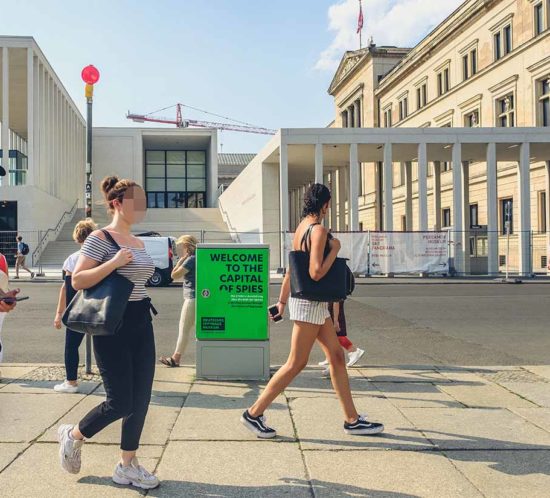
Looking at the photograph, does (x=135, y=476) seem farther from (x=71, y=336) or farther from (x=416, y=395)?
(x=416, y=395)

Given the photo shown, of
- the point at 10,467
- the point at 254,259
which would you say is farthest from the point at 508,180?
the point at 10,467

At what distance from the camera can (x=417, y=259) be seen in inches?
1019

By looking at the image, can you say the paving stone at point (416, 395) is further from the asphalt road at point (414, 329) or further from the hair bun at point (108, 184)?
the hair bun at point (108, 184)

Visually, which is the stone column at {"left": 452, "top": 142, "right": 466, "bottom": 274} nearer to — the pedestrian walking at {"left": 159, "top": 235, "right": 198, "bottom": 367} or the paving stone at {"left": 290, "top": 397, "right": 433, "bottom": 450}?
the pedestrian walking at {"left": 159, "top": 235, "right": 198, "bottom": 367}

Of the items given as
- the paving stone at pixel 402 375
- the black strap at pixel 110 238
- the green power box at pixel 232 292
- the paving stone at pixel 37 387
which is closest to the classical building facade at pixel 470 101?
the paving stone at pixel 402 375

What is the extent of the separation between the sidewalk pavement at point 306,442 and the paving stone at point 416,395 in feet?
0.06

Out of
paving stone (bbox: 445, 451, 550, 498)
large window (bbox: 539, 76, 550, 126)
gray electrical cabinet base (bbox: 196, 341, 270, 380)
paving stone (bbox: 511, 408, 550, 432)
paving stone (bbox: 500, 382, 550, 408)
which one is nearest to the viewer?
paving stone (bbox: 445, 451, 550, 498)

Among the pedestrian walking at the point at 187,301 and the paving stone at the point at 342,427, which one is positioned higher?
the pedestrian walking at the point at 187,301

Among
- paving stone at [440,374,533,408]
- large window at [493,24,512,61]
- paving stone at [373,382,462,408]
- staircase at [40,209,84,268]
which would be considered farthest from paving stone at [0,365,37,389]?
large window at [493,24,512,61]

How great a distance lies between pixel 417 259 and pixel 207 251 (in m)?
20.2

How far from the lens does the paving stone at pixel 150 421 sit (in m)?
4.55

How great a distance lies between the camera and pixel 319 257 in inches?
169

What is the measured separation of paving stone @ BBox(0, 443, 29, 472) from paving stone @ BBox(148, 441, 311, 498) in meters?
1.00

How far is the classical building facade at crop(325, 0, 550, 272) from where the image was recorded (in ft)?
110
